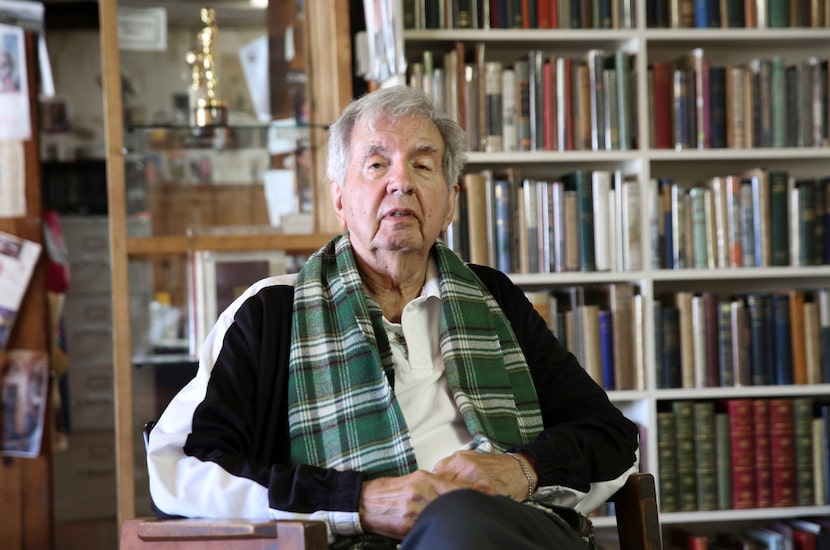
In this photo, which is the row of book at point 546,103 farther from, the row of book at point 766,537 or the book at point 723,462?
the row of book at point 766,537

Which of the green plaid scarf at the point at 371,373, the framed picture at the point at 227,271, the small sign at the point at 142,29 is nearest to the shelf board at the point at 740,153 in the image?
the framed picture at the point at 227,271

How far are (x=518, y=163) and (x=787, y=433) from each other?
3.80 feet

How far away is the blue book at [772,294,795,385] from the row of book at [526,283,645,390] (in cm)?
42

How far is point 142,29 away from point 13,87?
2.02ft

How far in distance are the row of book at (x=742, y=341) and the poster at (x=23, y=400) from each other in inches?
76.6

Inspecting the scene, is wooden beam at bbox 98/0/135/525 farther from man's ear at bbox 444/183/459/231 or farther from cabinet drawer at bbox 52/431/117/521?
cabinet drawer at bbox 52/431/117/521

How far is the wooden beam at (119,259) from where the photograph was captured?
2.67 m

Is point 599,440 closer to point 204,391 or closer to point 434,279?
point 434,279

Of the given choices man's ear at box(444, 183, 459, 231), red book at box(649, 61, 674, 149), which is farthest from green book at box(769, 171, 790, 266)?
man's ear at box(444, 183, 459, 231)

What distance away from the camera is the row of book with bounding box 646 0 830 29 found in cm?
297

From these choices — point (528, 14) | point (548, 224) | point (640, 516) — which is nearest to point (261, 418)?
point (640, 516)

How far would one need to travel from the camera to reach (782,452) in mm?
3000

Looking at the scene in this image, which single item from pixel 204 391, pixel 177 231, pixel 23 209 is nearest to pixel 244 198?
pixel 177 231

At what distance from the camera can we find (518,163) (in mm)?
3037
